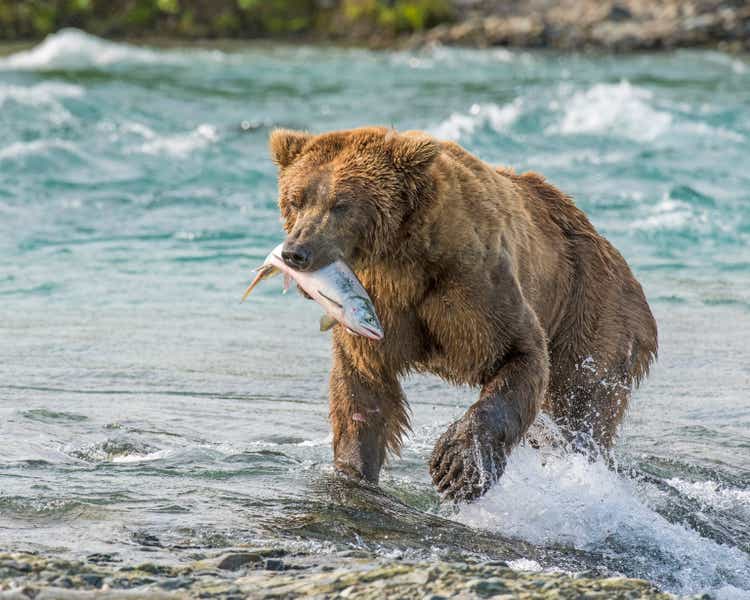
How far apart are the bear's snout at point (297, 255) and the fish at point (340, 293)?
0.15 feet

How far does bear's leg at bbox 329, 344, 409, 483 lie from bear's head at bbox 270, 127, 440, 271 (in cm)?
63

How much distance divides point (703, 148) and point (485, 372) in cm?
1156

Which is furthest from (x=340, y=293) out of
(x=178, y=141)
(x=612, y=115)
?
(x=612, y=115)

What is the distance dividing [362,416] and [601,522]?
1006 millimetres

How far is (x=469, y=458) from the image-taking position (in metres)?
4.96

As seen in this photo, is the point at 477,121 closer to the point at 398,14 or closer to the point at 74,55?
the point at 74,55

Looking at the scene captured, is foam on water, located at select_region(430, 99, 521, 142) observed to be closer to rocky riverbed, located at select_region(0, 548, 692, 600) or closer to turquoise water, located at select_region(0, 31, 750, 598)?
turquoise water, located at select_region(0, 31, 750, 598)

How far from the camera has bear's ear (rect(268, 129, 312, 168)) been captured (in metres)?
5.04

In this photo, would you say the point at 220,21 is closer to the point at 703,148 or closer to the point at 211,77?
the point at 211,77

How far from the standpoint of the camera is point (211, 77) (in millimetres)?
22469

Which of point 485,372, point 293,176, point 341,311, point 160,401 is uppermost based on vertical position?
point 293,176

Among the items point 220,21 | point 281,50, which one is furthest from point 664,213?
point 220,21

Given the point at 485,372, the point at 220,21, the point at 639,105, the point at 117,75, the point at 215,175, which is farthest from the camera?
the point at 220,21

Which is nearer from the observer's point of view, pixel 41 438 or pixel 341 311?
pixel 341 311
